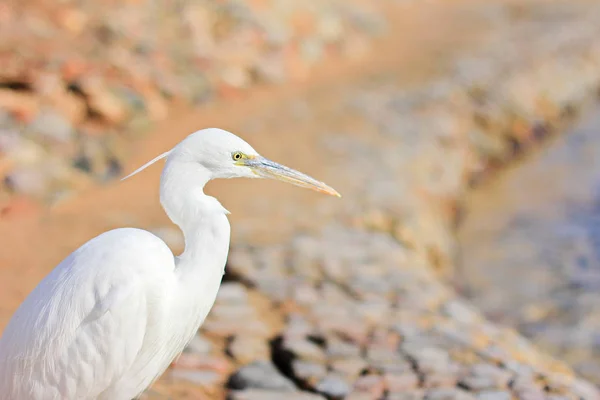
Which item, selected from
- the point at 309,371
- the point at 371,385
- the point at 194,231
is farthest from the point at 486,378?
the point at 194,231

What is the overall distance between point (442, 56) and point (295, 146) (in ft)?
13.3

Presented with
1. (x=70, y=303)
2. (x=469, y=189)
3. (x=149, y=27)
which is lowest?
(x=70, y=303)

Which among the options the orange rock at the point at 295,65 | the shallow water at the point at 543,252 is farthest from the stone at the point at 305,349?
the orange rock at the point at 295,65

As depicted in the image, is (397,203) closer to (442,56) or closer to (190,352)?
(190,352)

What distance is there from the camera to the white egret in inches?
89.1

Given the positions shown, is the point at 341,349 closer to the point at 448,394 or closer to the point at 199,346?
the point at 448,394

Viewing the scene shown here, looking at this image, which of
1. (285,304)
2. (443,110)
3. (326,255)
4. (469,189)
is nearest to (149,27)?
(443,110)

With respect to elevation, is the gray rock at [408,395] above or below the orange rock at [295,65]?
below

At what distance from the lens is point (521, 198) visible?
7.43m

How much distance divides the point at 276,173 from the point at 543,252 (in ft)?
13.8

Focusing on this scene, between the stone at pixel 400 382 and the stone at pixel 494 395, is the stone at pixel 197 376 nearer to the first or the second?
the stone at pixel 400 382

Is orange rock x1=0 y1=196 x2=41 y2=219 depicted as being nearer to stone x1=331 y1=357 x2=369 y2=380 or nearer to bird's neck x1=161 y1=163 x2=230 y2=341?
stone x1=331 y1=357 x2=369 y2=380

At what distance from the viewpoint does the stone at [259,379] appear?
3258 millimetres

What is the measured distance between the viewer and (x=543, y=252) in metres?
6.11
